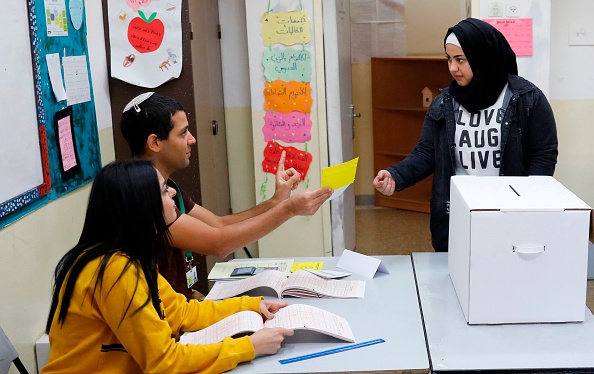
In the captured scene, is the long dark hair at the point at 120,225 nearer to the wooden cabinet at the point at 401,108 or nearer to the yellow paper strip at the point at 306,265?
the yellow paper strip at the point at 306,265

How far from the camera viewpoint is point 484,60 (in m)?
2.46

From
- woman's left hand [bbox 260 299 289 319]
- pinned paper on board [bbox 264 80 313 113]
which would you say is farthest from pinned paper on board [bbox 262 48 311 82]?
woman's left hand [bbox 260 299 289 319]

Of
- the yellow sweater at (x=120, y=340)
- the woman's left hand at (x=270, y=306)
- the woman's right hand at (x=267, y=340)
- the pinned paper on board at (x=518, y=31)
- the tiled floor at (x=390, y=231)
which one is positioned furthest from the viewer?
the tiled floor at (x=390, y=231)

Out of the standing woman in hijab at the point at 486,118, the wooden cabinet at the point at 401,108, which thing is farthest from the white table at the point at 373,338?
the wooden cabinet at the point at 401,108

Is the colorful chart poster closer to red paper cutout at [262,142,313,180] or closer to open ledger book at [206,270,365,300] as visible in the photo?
open ledger book at [206,270,365,300]

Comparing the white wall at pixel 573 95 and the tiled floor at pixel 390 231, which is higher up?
the white wall at pixel 573 95

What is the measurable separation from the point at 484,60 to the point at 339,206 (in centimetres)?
186

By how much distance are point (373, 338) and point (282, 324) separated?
9.1 inches

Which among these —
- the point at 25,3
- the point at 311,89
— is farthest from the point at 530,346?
the point at 311,89

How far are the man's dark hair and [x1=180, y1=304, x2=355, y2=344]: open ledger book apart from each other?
768mm

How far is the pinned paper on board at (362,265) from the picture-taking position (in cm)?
236

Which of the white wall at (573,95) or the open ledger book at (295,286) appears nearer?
the open ledger book at (295,286)

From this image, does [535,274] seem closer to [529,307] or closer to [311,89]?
[529,307]

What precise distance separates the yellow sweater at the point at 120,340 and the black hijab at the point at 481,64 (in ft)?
3.86
